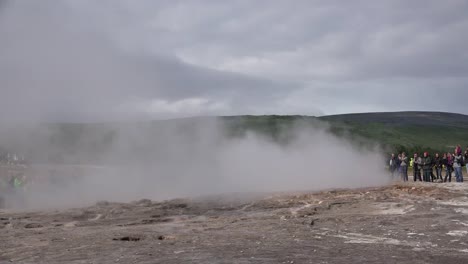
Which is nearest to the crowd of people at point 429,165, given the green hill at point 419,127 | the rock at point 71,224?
the rock at point 71,224

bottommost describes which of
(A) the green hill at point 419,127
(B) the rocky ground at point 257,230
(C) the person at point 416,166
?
(B) the rocky ground at point 257,230

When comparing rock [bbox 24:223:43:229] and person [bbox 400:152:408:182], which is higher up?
person [bbox 400:152:408:182]

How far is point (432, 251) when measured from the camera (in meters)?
7.36

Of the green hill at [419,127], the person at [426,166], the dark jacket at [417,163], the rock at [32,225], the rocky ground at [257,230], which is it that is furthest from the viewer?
the green hill at [419,127]

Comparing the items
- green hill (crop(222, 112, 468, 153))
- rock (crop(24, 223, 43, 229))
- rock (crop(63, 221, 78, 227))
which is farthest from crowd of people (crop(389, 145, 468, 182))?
green hill (crop(222, 112, 468, 153))

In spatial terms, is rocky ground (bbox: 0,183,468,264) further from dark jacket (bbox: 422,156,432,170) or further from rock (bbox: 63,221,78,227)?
dark jacket (bbox: 422,156,432,170)

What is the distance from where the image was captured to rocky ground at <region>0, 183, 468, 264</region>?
23.6 ft

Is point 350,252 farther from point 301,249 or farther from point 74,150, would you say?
point 74,150

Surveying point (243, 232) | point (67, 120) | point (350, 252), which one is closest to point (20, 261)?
point (243, 232)

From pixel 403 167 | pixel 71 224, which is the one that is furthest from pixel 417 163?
pixel 71 224

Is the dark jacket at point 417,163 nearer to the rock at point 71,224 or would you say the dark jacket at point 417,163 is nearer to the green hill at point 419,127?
the rock at point 71,224

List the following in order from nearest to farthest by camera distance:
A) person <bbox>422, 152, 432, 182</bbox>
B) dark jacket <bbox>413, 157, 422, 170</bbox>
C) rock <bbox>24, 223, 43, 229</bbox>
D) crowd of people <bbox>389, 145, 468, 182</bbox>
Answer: rock <bbox>24, 223, 43, 229</bbox> → crowd of people <bbox>389, 145, 468, 182</bbox> → person <bbox>422, 152, 432, 182</bbox> → dark jacket <bbox>413, 157, 422, 170</bbox>

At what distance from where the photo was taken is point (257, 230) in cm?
942

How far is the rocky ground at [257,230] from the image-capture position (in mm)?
7188
